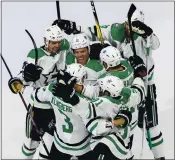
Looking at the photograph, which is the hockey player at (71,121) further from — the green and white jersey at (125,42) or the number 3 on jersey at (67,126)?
the green and white jersey at (125,42)

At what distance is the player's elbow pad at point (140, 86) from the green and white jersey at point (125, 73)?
40 mm

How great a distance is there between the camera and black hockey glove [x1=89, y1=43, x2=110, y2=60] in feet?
19.0

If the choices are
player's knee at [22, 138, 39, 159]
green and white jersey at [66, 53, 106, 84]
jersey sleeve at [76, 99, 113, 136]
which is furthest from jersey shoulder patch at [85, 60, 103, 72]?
player's knee at [22, 138, 39, 159]

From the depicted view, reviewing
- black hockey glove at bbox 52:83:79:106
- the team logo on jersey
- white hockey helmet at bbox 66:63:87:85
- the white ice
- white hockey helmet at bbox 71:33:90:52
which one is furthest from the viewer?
the white ice

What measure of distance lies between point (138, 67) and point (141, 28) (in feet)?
1.04

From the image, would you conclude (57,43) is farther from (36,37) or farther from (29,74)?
(36,37)

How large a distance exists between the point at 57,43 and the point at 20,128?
4.82ft

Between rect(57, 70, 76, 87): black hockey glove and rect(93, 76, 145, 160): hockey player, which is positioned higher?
rect(57, 70, 76, 87): black hockey glove

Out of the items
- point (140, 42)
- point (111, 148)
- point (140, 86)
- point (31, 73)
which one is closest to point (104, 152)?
point (111, 148)

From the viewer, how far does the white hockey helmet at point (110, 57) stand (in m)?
5.51

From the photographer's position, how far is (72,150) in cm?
555

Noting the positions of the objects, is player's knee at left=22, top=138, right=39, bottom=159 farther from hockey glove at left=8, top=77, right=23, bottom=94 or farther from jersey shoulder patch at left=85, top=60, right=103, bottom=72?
jersey shoulder patch at left=85, top=60, right=103, bottom=72

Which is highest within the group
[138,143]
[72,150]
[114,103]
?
[114,103]

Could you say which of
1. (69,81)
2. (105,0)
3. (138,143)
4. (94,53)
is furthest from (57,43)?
(105,0)
